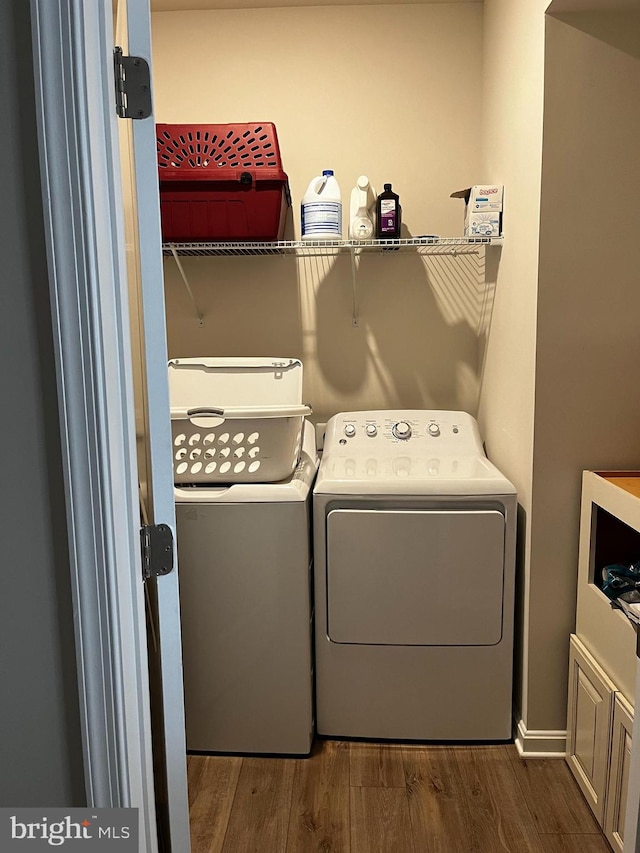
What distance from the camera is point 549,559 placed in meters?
2.14

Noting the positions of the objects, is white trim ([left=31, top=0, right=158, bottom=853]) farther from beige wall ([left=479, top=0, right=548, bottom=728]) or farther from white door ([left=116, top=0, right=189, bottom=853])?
beige wall ([left=479, top=0, right=548, bottom=728])

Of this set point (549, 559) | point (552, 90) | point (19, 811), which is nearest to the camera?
point (19, 811)

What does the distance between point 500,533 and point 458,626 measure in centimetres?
32

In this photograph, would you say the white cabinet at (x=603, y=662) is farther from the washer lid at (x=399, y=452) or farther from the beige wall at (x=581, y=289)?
the washer lid at (x=399, y=452)

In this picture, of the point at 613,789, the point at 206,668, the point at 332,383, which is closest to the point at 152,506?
the point at 206,668

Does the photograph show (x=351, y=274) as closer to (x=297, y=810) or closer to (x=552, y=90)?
(x=552, y=90)

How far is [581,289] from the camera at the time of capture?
202cm

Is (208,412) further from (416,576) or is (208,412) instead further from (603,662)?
(603,662)

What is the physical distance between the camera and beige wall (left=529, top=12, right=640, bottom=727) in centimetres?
194

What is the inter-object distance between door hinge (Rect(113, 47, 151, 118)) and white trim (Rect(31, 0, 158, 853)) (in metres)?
0.04

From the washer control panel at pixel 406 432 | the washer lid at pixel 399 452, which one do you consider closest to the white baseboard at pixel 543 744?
the washer lid at pixel 399 452

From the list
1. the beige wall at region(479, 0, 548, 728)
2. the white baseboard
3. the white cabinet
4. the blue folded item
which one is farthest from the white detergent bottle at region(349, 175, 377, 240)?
the white baseboard

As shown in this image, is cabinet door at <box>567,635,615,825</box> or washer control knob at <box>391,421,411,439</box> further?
washer control knob at <box>391,421,411,439</box>

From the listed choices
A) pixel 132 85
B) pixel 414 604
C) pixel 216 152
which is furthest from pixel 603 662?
pixel 216 152
